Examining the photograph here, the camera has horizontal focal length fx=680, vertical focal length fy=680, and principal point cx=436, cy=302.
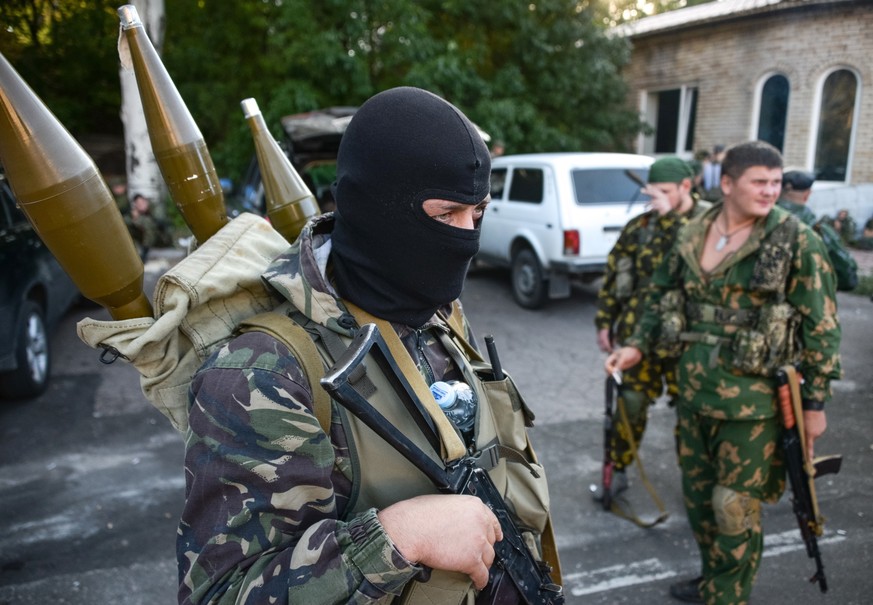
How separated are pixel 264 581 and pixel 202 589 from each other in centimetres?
11

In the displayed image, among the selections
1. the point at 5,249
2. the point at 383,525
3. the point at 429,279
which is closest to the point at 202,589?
the point at 383,525

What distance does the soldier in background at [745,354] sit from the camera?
264 cm

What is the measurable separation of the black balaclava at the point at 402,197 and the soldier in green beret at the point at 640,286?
8.51ft

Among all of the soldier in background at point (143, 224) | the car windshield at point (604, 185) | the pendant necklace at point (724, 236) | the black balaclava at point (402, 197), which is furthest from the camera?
the soldier in background at point (143, 224)

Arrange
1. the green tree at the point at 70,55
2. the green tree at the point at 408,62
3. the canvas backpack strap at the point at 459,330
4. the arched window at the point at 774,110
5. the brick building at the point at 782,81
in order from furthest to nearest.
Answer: the green tree at the point at 70,55, the arched window at the point at 774,110, the brick building at the point at 782,81, the green tree at the point at 408,62, the canvas backpack strap at the point at 459,330

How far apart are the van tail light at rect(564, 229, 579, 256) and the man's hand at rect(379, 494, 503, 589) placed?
652cm

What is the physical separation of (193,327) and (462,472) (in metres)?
0.56

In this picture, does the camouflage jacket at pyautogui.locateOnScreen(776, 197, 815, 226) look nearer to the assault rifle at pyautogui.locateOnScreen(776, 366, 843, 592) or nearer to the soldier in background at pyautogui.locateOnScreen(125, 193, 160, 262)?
the assault rifle at pyautogui.locateOnScreen(776, 366, 843, 592)

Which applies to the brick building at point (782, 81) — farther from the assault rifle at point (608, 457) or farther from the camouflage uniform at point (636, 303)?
the assault rifle at point (608, 457)

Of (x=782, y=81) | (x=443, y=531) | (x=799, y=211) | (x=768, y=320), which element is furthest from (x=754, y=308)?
(x=782, y=81)

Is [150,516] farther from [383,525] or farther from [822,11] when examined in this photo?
[822,11]

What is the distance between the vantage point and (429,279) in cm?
134

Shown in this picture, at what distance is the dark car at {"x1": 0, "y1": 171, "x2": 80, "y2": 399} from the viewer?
15.4 feet

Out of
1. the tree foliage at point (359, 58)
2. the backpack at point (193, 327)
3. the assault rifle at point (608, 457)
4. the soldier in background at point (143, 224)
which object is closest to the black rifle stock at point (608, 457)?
the assault rifle at point (608, 457)
